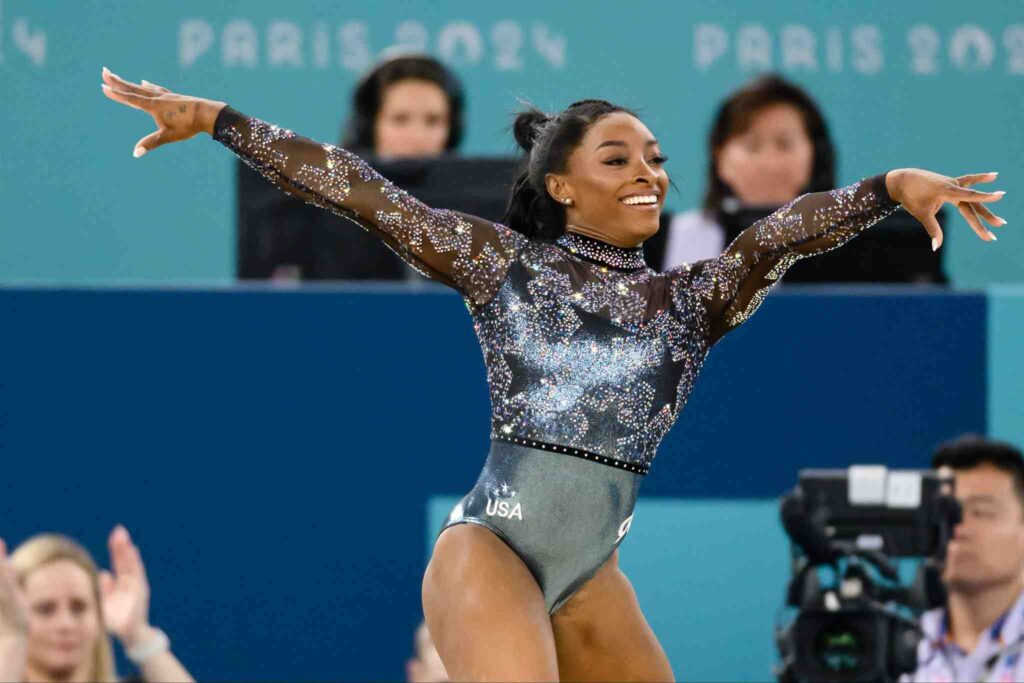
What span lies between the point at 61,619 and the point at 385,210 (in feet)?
4.93

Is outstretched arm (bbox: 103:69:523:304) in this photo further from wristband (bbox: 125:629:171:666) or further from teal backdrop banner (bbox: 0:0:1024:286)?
teal backdrop banner (bbox: 0:0:1024:286)

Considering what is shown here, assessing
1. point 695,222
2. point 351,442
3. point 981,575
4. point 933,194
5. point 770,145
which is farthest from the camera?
point 770,145

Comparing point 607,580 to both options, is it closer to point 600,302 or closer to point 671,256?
point 600,302

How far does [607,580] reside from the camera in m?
3.45

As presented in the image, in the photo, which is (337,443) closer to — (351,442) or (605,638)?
(351,442)

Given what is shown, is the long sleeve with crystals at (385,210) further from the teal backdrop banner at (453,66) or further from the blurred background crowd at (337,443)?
the teal backdrop banner at (453,66)

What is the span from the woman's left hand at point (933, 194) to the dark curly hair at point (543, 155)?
577 millimetres

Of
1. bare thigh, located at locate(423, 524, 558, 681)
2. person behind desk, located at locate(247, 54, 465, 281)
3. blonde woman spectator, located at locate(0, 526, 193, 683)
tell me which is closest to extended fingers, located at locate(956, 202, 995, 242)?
bare thigh, located at locate(423, 524, 558, 681)

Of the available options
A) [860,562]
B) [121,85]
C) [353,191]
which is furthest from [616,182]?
[860,562]

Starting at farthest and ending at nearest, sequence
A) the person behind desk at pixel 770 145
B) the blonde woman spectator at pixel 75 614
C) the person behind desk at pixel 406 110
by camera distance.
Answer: the person behind desk at pixel 406 110 → the person behind desk at pixel 770 145 → the blonde woman spectator at pixel 75 614

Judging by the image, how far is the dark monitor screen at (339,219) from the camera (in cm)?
492

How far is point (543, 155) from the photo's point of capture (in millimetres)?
3641

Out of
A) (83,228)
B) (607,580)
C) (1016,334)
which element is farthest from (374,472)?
(83,228)

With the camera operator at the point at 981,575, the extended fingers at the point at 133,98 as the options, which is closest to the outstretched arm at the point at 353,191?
the extended fingers at the point at 133,98
